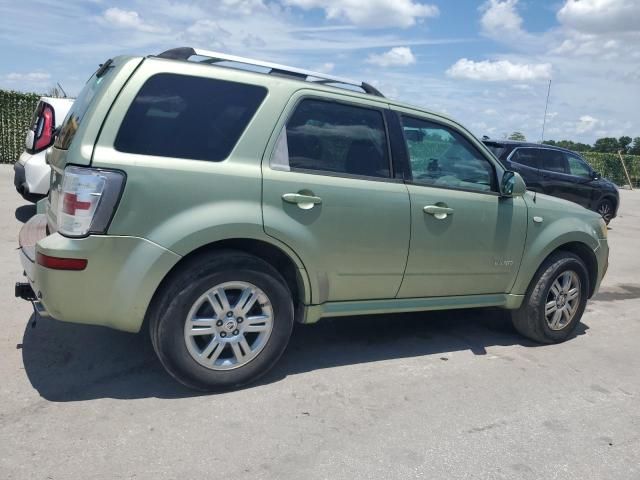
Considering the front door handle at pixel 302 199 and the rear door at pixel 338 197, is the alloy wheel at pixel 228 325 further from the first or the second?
the front door handle at pixel 302 199

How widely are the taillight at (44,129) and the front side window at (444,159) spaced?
534 cm

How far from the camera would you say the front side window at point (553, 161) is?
41.7ft

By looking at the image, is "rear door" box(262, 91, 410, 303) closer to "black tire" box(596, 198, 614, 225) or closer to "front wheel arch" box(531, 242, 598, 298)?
"front wheel arch" box(531, 242, 598, 298)

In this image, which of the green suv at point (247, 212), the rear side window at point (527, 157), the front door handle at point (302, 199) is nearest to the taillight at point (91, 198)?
the green suv at point (247, 212)

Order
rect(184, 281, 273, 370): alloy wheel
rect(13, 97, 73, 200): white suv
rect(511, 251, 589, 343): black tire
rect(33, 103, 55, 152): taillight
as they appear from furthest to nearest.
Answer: rect(33, 103, 55, 152): taillight → rect(13, 97, 73, 200): white suv → rect(511, 251, 589, 343): black tire → rect(184, 281, 273, 370): alloy wheel

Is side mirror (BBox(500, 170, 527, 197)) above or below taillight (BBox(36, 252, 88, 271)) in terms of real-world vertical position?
above

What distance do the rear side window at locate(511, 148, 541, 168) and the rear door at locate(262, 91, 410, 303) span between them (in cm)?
881

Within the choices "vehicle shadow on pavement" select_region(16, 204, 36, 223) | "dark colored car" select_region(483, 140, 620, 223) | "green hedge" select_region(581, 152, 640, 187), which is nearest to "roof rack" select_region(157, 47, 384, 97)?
"vehicle shadow on pavement" select_region(16, 204, 36, 223)

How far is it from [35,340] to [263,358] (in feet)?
5.56

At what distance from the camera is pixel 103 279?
3230 millimetres

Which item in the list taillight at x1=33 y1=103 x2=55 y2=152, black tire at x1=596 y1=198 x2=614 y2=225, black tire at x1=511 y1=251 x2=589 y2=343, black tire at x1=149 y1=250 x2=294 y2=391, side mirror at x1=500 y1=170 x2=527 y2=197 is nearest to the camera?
black tire at x1=149 y1=250 x2=294 y2=391

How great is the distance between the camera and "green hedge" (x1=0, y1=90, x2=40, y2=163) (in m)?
15.9

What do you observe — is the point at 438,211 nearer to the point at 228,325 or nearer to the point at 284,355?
the point at 284,355

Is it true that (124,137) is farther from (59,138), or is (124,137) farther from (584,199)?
(584,199)
